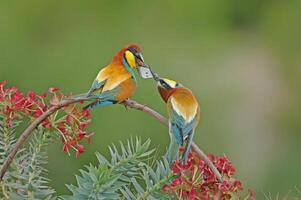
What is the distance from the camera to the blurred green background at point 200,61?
6.57ft

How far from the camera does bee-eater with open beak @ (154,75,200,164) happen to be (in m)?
0.70

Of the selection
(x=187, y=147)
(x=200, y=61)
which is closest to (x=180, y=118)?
(x=187, y=147)

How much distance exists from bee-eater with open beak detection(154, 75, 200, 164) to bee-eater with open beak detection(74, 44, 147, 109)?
0.03 metres

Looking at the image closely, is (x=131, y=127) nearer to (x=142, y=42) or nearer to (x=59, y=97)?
(x=142, y=42)

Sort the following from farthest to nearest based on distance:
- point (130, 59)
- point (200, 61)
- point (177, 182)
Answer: point (200, 61)
point (130, 59)
point (177, 182)

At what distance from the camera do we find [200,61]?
2342 mm

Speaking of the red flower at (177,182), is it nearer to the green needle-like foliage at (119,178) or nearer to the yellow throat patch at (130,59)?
the green needle-like foliage at (119,178)

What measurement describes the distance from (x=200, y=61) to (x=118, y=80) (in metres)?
1.62

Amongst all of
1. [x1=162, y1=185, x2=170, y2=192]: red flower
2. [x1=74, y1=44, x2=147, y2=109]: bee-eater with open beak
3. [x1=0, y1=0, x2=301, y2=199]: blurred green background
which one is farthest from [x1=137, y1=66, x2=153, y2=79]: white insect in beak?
[x1=0, y1=0, x2=301, y2=199]: blurred green background

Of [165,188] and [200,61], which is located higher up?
[165,188]

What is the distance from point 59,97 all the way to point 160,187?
119 millimetres

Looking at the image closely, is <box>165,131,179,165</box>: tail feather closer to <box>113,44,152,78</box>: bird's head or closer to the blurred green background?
<box>113,44,152,78</box>: bird's head

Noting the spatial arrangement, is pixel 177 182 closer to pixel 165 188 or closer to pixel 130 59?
pixel 165 188

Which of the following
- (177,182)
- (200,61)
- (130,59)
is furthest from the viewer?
(200,61)
